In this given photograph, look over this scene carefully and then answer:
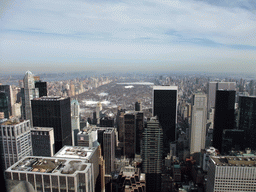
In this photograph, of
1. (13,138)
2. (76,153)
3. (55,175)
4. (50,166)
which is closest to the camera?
(55,175)

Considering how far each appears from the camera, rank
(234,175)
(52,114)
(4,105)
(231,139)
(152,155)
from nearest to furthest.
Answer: (234,175) < (152,155) < (52,114) < (4,105) < (231,139)

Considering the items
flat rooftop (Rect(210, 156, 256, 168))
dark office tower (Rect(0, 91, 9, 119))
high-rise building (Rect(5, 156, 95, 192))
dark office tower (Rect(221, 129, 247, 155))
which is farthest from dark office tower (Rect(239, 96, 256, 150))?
dark office tower (Rect(0, 91, 9, 119))

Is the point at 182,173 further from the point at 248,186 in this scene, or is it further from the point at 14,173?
the point at 14,173

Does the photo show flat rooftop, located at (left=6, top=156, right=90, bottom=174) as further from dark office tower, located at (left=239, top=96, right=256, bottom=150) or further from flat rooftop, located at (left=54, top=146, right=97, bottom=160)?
dark office tower, located at (left=239, top=96, right=256, bottom=150)

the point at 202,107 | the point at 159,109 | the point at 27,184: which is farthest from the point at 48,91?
the point at 27,184

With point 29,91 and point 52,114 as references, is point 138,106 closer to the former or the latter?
point 52,114

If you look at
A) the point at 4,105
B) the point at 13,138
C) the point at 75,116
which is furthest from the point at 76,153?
the point at 4,105
